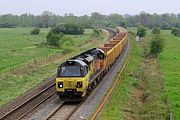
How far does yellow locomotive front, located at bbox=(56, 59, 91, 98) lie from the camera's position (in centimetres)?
2342

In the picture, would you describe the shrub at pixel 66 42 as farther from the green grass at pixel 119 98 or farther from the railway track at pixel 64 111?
the railway track at pixel 64 111

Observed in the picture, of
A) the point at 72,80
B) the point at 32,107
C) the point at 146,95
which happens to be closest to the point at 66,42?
the point at 146,95

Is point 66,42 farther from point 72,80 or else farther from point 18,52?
point 72,80

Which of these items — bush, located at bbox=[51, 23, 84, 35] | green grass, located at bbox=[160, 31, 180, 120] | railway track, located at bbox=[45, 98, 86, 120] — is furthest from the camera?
bush, located at bbox=[51, 23, 84, 35]

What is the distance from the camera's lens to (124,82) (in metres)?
32.0

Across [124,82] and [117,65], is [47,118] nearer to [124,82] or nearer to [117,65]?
[124,82]

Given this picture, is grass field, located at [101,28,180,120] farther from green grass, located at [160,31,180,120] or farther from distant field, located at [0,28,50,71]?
distant field, located at [0,28,50,71]

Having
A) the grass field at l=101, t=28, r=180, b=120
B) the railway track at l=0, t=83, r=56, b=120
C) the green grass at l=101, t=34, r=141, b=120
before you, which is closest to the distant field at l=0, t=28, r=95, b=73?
the railway track at l=0, t=83, r=56, b=120

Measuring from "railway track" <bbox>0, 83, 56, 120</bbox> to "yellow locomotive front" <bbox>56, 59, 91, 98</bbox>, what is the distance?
2.09 metres

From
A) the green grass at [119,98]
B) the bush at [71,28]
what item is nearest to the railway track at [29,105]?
the green grass at [119,98]

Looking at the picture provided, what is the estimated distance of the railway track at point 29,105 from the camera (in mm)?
21300

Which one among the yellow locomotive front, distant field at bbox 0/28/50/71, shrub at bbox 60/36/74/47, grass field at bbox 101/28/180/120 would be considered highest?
the yellow locomotive front

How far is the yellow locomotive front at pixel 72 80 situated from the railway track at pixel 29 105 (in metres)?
2.09

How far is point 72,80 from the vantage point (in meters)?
23.4
